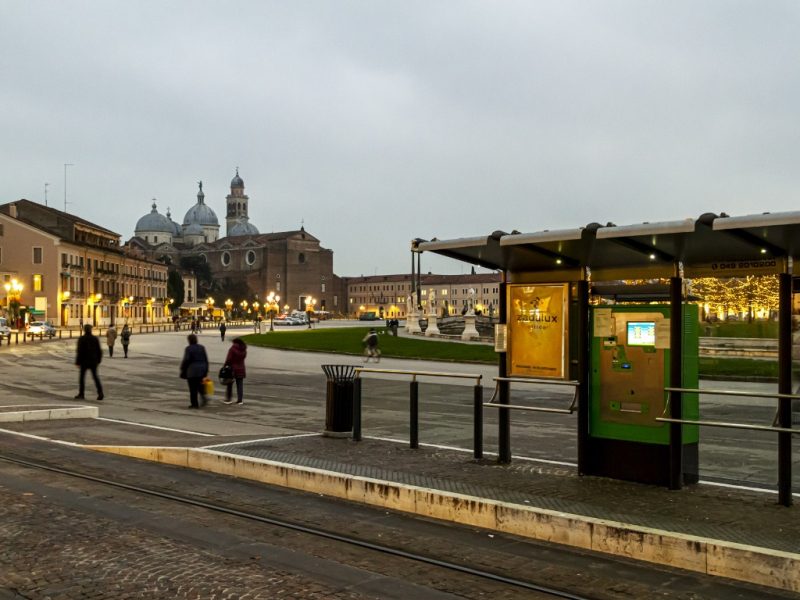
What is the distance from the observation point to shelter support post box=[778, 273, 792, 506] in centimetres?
812

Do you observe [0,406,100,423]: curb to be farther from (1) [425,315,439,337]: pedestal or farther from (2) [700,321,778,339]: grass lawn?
(1) [425,315,439,337]: pedestal

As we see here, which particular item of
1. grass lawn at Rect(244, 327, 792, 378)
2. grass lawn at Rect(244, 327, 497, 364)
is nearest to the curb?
grass lawn at Rect(244, 327, 792, 378)

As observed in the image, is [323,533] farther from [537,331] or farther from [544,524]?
[537,331]

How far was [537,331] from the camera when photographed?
34.1 ft

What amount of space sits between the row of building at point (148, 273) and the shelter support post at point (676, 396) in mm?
66157

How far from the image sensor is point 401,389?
13.5 metres

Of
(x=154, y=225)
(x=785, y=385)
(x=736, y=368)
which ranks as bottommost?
(x=736, y=368)

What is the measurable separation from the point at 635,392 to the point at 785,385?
157cm

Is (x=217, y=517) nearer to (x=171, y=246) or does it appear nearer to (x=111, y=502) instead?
(x=111, y=502)

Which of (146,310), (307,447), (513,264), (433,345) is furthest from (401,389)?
(146,310)

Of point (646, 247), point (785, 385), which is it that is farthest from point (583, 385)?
point (785, 385)

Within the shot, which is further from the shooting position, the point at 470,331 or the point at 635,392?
the point at 470,331

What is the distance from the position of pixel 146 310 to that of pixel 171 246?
57.9 meters

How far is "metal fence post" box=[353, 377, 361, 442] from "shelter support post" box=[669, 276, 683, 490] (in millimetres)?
4922
